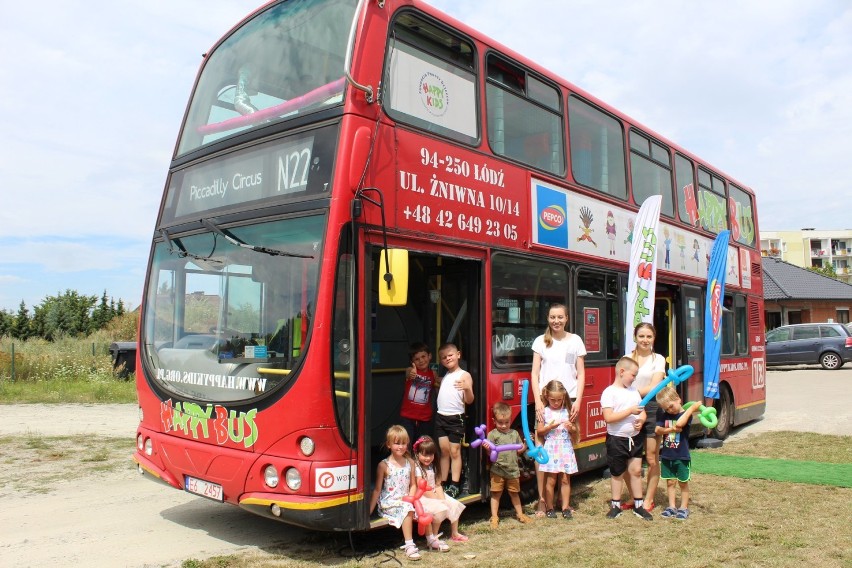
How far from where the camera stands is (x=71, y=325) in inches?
1727

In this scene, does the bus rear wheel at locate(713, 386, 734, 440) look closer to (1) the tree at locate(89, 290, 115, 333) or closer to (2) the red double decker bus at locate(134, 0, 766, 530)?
(2) the red double decker bus at locate(134, 0, 766, 530)

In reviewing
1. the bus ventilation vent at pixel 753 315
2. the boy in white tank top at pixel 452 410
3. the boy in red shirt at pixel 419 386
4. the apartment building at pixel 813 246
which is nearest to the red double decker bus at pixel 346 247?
the boy in white tank top at pixel 452 410

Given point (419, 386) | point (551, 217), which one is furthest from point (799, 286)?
point (419, 386)

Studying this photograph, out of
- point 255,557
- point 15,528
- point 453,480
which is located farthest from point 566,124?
point 15,528

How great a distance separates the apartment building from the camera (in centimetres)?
9156

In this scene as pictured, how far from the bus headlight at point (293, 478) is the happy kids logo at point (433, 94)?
2985mm

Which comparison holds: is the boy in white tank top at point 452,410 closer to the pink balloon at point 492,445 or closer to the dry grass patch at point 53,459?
the pink balloon at point 492,445

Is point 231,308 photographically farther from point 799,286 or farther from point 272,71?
point 799,286

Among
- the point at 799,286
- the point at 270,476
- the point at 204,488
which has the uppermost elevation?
the point at 799,286

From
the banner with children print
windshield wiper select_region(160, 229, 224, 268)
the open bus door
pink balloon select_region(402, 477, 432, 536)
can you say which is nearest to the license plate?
the open bus door

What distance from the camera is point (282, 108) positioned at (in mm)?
5480

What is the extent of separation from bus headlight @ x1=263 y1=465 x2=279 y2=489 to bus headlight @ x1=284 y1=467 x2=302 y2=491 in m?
A: 0.08

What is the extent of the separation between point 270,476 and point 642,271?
16.0 ft

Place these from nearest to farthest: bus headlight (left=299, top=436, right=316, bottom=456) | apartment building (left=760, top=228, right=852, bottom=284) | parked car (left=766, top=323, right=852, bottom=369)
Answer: bus headlight (left=299, top=436, right=316, bottom=456), parked car (left=766, top=323, right=852, bottom=369), apartment building (left=760, top=228, right=852, bottom=284)
